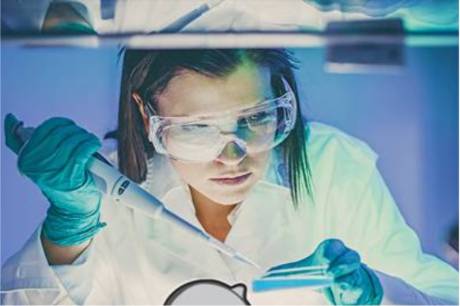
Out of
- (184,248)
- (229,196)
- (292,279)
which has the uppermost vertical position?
(229,196)

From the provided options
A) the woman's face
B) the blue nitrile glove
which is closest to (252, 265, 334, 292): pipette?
the blue nitrile glove

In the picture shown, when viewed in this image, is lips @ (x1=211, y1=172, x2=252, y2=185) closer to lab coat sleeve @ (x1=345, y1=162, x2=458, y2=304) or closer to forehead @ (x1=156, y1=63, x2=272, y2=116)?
forehead @ (x1=156, y1=63, x2=272, y2=116)

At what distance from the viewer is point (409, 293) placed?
2064mm

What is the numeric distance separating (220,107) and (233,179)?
0.62 feet

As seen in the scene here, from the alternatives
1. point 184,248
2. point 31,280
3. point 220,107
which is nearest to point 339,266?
point 184,248

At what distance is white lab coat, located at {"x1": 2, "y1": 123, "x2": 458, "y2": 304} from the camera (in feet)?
6.64

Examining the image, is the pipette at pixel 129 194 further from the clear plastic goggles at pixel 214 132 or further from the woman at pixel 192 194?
the clear plastic goggles at pixel 214 132

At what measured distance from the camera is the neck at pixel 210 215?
80.4 inches

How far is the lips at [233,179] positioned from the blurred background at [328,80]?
0.24 meters

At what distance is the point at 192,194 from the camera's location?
2043 mm

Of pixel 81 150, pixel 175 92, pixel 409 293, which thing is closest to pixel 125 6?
pixel 175 92

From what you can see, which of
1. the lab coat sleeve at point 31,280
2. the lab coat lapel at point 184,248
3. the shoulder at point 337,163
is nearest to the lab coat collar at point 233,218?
the lab coat lapel at point 184,248

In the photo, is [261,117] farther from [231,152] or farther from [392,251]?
[392,251]

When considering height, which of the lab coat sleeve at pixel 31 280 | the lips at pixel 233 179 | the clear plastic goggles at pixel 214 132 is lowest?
the lab coat sleeve at pixel 31 280
